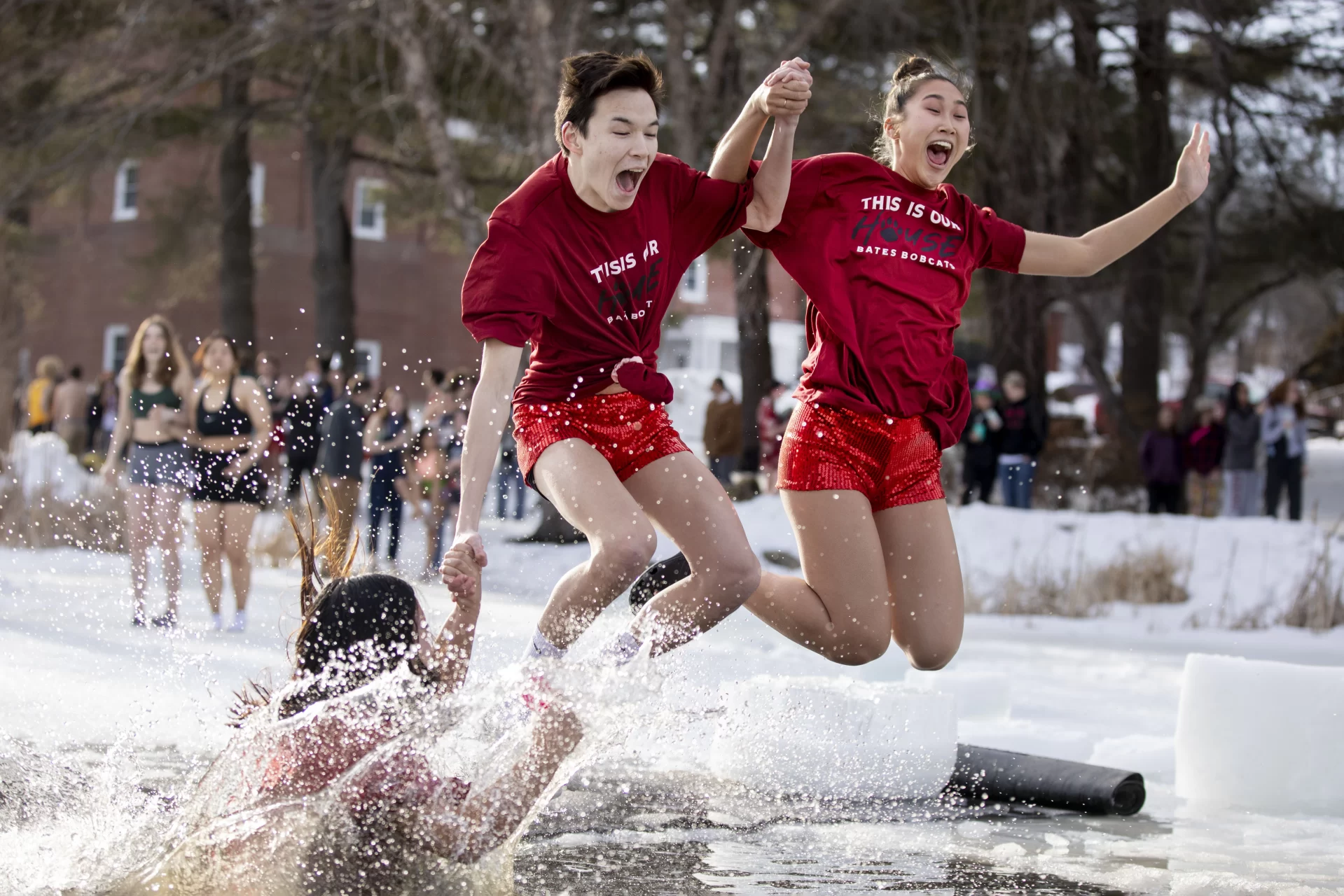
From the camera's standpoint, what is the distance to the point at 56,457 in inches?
546

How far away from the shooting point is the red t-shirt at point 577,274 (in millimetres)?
3615

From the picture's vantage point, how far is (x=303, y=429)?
1295 centimetres

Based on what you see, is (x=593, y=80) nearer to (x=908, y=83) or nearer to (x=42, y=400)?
(x=908, y=83)

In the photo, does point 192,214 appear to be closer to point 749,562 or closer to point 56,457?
point 56,457

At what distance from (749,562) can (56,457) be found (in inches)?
458

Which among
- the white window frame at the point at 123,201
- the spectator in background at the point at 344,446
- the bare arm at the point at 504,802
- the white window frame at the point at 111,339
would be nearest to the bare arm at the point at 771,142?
the bare arm at the point at 504,802

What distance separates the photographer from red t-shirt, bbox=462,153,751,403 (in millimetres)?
3615

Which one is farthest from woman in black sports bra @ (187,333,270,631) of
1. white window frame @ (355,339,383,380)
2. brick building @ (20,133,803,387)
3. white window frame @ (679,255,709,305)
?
white window frame @ (355,339,383,380)

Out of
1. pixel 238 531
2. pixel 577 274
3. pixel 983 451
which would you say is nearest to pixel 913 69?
pixel 577 274

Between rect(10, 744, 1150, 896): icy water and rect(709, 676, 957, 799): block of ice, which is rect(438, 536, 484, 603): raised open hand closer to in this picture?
rect(10, 744, 1150, 896): icy water

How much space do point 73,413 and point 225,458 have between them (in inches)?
483

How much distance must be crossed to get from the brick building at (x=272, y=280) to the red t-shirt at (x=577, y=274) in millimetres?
21466

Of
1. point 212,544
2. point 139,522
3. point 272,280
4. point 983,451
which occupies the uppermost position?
point 272,280

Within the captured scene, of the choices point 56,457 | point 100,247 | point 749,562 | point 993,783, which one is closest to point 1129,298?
point 56,457
